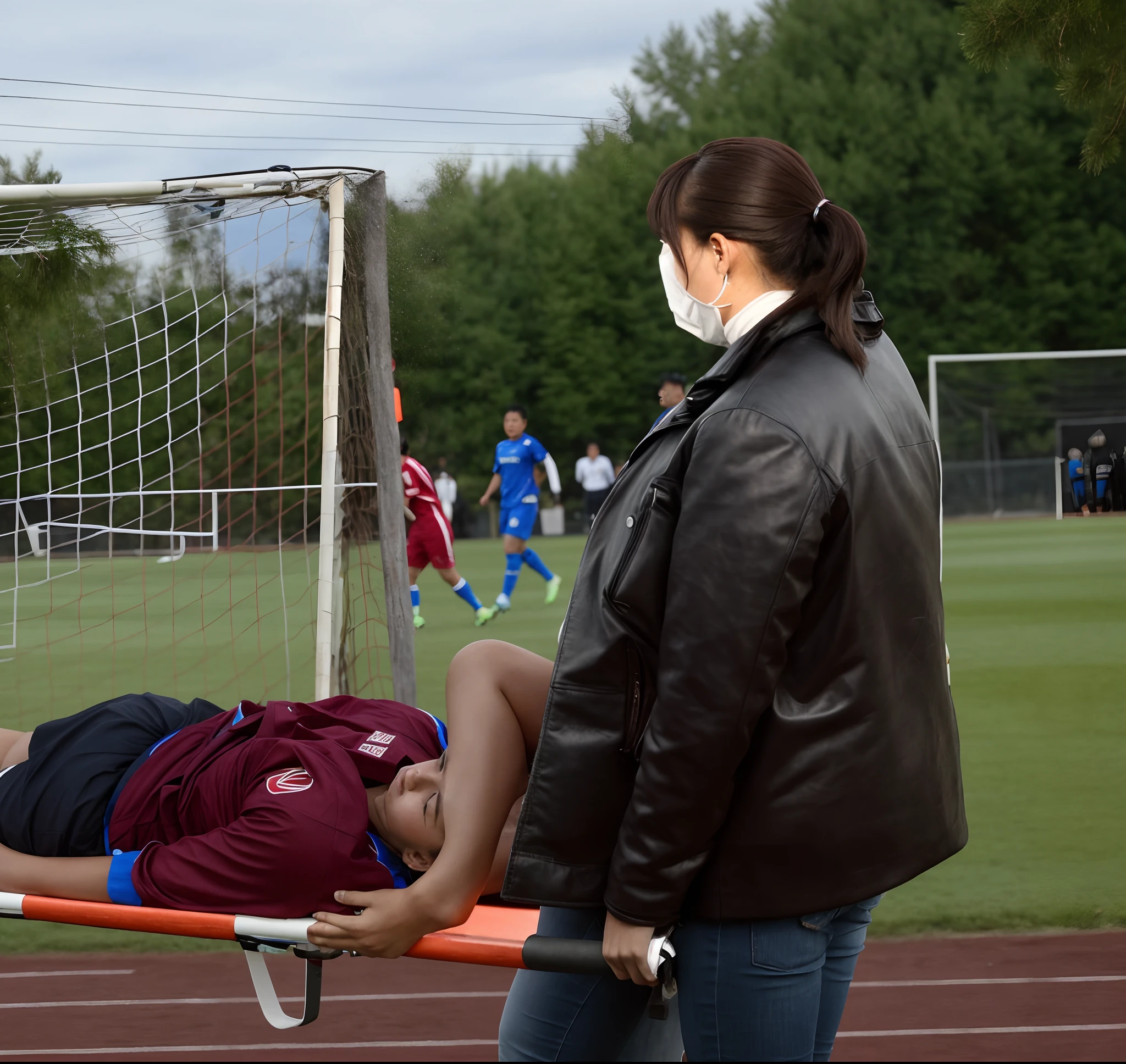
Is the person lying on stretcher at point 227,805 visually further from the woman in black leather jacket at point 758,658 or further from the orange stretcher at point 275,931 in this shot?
the woman in black leather jacket at point 758,658

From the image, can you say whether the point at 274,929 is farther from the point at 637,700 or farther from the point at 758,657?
the point at 758,657

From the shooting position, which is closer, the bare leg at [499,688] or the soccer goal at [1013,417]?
the bare leg at [499,688]

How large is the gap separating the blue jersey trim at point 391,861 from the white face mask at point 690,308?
3.90 feet

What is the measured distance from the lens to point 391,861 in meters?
2.55

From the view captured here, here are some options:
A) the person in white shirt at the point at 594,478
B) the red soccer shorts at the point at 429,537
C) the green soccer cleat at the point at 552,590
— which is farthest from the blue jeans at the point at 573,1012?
the person in white shirt at the point at 594,478

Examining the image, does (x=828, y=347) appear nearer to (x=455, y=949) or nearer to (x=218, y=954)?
(x=455, y=949)

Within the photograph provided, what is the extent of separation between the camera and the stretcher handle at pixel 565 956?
72.7 inches

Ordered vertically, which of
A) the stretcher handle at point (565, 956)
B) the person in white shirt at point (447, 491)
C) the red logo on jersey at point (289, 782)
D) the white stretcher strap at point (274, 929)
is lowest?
the person in white shirt at point (447, 491)

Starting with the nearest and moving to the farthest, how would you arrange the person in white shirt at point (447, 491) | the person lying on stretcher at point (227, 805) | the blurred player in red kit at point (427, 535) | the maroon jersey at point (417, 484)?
1. the person lying on stretcher at point (227, 805)
2. the maroon jersey at point (417, 484)
3. the blurred player in red kit at point (427, 535)
4. the person in white shirt at point (447, 491)

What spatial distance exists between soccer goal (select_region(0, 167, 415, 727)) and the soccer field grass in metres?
1.22

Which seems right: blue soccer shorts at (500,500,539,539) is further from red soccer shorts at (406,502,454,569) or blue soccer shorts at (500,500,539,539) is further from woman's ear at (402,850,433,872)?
woman's ear at (402,850,433,872)

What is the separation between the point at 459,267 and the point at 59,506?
67.5 feet

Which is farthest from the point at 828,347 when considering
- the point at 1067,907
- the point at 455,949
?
the point at 1067,907

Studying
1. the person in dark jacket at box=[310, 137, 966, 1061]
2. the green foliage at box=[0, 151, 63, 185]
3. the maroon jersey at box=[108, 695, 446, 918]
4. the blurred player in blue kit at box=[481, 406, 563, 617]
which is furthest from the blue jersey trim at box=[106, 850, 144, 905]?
the blurred player in blue kit at box=[481, 406, 563, 617]
